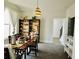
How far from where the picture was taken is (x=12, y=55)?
3377 millimetres

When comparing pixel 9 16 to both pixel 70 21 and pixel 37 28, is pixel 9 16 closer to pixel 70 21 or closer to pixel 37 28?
pixel 37 28

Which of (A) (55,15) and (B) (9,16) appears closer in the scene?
(B) (9,16)

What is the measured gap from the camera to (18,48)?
4102 millimetres

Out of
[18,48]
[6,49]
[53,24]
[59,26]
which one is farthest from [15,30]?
[6,49]

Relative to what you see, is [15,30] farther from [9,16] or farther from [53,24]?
[53,24]

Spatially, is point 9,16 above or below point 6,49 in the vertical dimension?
above

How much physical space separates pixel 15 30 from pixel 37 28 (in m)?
1.90
